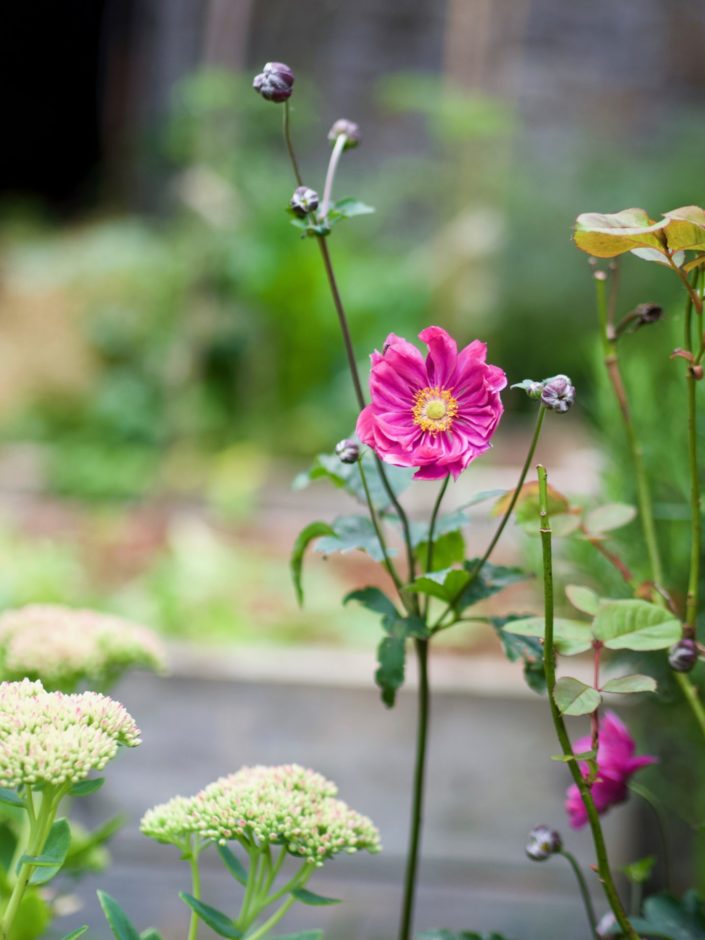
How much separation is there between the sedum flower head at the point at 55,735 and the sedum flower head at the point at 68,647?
183 mm

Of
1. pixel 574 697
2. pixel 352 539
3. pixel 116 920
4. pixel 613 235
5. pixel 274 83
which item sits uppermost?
pixel 274 83

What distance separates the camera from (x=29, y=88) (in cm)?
623

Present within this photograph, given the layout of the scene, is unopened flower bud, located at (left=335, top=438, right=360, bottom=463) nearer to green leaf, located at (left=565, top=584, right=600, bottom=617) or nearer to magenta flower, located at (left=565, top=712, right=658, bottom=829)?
green leaf, located at (left=565, top=584, right=600, bottom=617)

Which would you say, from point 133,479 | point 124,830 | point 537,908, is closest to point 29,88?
point 133,479

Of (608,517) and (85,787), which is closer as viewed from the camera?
(85,787)

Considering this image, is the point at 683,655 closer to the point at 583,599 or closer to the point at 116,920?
the point at 583,599

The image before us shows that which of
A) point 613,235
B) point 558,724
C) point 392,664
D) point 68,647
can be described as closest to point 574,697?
point 558,724

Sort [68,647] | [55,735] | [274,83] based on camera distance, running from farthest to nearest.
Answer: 1. [68,647]
2. [274,83]
3. [55,735]

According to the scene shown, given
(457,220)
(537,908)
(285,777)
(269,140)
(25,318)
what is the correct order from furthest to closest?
(269,140) < (25,318) < (457,220) < (537,908) < (285,777)

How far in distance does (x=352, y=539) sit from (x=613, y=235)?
234mm

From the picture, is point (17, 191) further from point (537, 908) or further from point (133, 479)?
point (537, 908)

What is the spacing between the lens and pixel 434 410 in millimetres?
535

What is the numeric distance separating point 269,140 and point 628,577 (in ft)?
12.5

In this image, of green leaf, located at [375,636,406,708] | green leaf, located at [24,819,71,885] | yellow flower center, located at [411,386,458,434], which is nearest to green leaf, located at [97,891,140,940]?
green leaf, located at [24,819,71,885]
